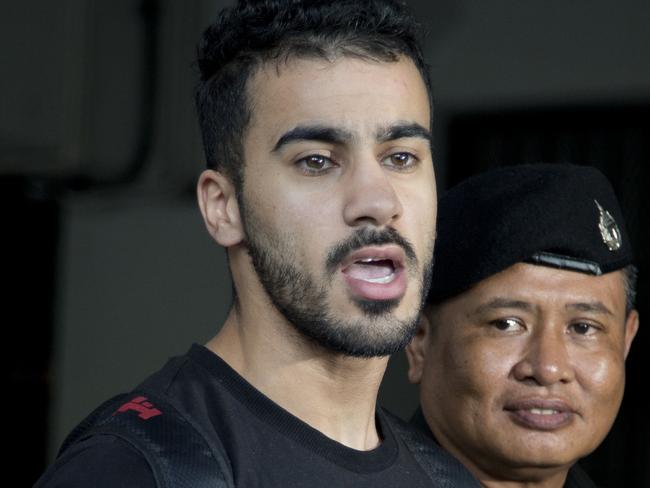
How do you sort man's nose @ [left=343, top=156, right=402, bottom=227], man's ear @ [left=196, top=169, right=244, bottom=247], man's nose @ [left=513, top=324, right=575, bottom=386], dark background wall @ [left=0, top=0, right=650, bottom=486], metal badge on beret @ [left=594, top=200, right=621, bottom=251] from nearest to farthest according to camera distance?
man's nose @ [left=343, top=156, right=402, bottom=227] → man's ear @ [left=196, top=169, right=244, bottom=247] → man's nose @ [left=513, top=324, right=575, bottom=386] → metal badge on beret @ [left=594, top=200, right=621, bottom=251] → dark background wall @ [left=0, top=0, right=650, bottom=486]

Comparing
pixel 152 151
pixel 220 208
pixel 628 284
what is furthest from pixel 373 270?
pixel 152 151

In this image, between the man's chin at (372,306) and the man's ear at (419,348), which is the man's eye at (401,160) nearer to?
the man's chin at (372,306)

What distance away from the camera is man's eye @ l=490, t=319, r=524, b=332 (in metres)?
2.57

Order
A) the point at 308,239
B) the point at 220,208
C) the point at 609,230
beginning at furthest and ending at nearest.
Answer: the point at 609,230 → the point at 220,208 → the point at 308,239

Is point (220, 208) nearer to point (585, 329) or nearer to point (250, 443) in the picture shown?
point (250, 443)

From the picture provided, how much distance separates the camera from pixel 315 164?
2055 mm

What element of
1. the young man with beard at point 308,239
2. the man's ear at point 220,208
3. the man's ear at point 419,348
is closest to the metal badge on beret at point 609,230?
the man's ear at point 419,348

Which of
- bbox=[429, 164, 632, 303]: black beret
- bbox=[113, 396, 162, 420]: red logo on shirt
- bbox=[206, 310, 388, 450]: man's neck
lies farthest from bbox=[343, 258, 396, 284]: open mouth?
bbox=[429, 164, 632, 303]: black beret

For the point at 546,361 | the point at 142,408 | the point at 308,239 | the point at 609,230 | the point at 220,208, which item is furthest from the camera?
the point at 609,230

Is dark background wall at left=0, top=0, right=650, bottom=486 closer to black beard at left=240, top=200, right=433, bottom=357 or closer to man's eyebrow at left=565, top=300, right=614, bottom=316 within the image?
man's eyebrow at left=565, top=300, right=614, bottom=316

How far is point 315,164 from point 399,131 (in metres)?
0.13

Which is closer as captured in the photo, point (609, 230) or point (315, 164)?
point (315, 164)

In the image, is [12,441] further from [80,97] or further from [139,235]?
[80,97]

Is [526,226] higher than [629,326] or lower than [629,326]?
higher
